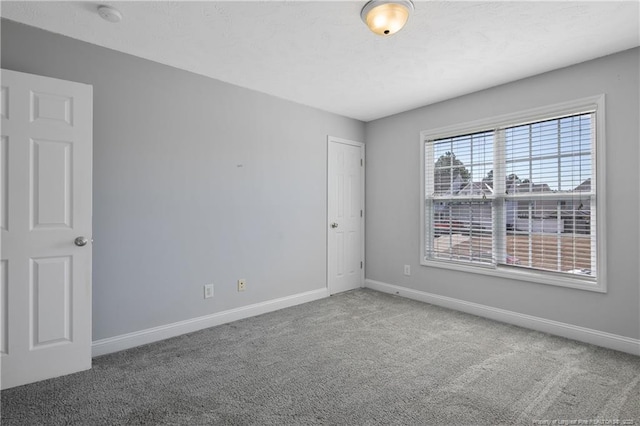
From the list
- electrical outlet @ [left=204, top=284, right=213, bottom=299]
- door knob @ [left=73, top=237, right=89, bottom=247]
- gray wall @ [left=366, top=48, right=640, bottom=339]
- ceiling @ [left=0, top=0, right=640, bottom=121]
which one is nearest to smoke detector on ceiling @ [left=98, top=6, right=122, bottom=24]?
ceiling @ [left=0, top=0, right=640, bottom=121]

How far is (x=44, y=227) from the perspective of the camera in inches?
86.6

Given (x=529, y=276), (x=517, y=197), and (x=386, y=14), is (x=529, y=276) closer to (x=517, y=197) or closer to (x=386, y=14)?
(x=517, y=197)

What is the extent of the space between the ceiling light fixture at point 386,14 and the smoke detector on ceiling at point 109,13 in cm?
162

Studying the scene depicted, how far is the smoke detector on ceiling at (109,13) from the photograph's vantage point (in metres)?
2.09

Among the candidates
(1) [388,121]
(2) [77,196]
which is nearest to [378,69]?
(1) [388,121]

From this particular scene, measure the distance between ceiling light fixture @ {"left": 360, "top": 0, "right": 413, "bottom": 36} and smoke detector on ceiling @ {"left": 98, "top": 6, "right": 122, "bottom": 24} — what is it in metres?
1.62

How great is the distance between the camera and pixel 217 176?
10.8 ft

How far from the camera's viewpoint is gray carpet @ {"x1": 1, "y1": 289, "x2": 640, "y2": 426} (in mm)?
1854

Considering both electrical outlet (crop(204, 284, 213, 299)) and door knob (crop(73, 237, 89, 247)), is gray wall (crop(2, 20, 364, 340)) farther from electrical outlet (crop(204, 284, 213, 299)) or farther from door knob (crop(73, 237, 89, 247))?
door knob (crop(73, 237, 89, 247))

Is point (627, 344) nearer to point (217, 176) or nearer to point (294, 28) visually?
point (294, 28)

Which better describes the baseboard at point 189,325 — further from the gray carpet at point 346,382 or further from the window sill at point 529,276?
the window sill at point 529,276

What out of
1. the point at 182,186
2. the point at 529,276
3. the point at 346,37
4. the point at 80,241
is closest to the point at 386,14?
the point at 346,37

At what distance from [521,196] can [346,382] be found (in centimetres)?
252

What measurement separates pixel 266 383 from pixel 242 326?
112 cm
